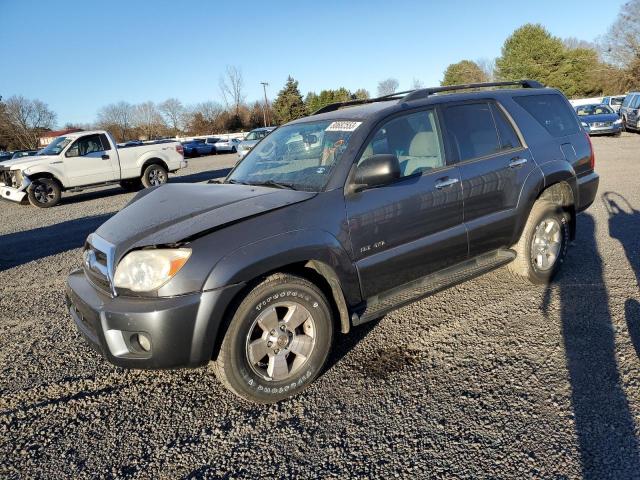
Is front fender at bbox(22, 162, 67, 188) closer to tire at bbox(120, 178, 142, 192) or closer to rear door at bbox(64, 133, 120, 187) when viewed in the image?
rear door at bbox(64, 133, 120, 187)

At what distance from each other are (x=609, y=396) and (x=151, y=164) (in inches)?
541

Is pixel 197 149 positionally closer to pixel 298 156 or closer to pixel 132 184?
pixel 132 184

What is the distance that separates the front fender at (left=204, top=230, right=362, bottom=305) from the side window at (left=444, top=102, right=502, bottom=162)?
1471mm

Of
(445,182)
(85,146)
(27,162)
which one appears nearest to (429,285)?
(445,182)

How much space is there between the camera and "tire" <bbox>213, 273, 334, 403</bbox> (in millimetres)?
2633

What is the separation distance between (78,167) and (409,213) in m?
11.9

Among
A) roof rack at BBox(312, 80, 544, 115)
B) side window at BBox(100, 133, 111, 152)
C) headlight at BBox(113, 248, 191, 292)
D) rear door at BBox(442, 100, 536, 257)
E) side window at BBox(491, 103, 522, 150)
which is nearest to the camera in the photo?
headlight at BBox(113, 248, 191, 292)

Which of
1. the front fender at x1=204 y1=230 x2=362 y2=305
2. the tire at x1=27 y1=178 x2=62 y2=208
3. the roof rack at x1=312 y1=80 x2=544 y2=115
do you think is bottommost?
the front fender at x1=204 y1=230 x2=362 y2=305

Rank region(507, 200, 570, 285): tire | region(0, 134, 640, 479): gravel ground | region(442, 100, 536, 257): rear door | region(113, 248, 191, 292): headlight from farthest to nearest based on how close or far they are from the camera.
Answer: region(507, 200, 570, 285): tire < region(442, 100, 536, 257): rear door < region(113, 248, 191, 292): headlight < region(0, 134, 640, 479): gravel ground

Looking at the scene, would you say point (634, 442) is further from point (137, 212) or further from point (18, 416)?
point (18, 416)

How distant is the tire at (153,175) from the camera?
13906 mm

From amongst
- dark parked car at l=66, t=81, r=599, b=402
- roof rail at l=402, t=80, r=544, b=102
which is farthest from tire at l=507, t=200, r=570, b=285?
roof rail at l=402, t=80, r=544, b=102

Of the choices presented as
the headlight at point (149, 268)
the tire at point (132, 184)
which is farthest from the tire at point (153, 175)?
the headlight at point (149, 268)

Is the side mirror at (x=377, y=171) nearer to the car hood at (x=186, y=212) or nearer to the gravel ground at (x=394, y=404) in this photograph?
the car hood at (x=186, y=212)
